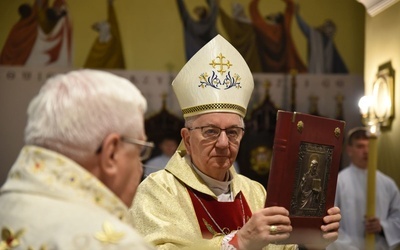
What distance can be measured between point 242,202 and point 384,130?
6894 mm

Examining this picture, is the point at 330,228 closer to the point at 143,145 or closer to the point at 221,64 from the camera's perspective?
the point at 221,64

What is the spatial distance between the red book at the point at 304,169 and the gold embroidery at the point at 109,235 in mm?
1470

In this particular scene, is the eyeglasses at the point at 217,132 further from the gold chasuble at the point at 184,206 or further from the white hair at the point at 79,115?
the white hair at the point at 79,115

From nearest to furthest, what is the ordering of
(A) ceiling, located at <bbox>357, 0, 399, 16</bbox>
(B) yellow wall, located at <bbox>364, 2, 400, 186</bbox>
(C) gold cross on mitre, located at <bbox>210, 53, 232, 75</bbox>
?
(C) gold cross on mitre, located at <bbox>210, 53, 232, 75</bbox>, (B) yellow wall, located at <bbox>364, 2, 400, 186</bbox>, (A) ceiling, located at <bbox>357, 0, 399, 16</bbox>

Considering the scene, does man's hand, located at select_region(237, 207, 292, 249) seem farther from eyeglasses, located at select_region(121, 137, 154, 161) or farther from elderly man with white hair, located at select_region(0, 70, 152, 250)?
elderly man with white hair, located at select_region(0, 70, 152, 250)

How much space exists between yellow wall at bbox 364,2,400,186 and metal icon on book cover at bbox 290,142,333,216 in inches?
271

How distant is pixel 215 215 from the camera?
4.32 m

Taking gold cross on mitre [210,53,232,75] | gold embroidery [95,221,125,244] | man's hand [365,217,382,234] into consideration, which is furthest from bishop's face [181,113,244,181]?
man's hand [365,217,382,234]

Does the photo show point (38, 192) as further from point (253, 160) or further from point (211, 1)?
point (211, 1)

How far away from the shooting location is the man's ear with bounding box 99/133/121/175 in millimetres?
2312

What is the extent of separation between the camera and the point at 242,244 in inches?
148

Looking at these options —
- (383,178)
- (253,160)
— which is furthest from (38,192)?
(253,160)

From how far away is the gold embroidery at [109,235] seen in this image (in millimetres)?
2182

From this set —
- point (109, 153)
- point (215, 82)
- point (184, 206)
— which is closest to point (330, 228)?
→ point (184, 206)
